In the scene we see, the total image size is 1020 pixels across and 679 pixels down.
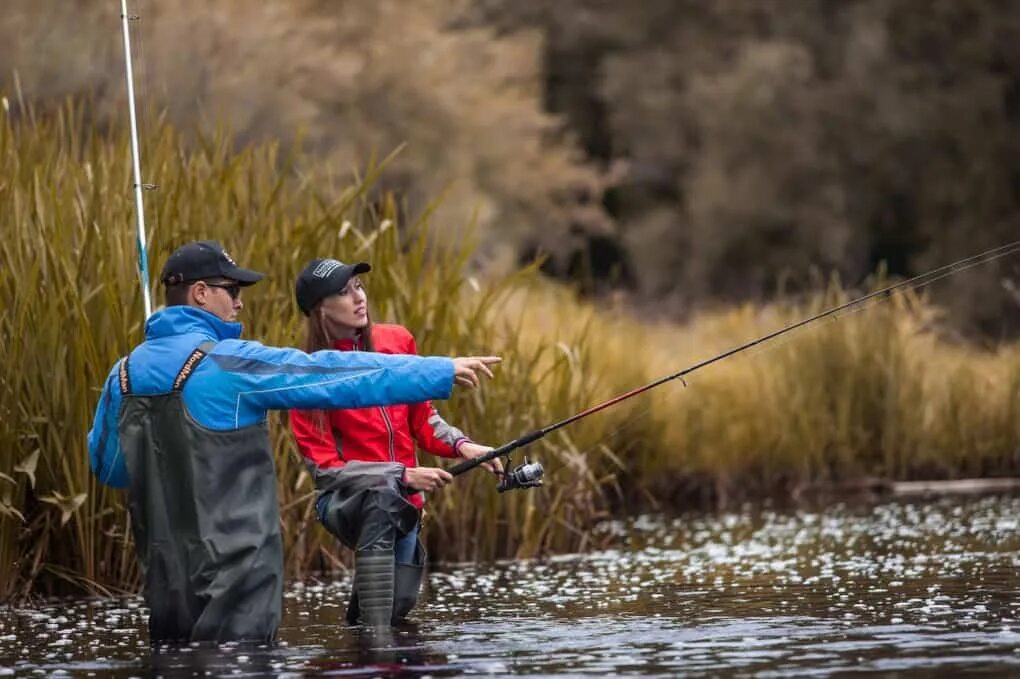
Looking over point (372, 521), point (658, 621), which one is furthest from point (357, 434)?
point (658, 621)

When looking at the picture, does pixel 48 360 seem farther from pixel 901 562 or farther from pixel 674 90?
pixel 674 90

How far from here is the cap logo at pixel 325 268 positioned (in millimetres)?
8344

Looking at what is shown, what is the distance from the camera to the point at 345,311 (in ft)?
27.3

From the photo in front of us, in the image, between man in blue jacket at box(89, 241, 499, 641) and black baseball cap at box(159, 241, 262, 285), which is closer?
man in blue jacket at box(89, 241, 499, 641)

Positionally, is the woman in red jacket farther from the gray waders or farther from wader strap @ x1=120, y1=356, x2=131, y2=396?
wader strap @ x1=120, y1=356, x2=131, y2=396

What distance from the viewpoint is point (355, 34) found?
1299 inches

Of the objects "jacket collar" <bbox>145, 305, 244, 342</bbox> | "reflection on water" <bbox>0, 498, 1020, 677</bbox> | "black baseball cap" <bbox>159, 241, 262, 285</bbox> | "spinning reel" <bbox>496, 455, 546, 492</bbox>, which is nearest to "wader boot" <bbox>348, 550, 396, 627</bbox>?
"reflection on water" <bbox>0, 498, 1020, 677</bbox>

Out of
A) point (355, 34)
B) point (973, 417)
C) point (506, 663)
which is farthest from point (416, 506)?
point (355, 34)

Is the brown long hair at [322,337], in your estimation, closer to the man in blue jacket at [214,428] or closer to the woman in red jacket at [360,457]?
the woman in red jacket at [360,457]

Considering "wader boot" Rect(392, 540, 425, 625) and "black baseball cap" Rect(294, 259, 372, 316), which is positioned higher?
"black baseball cap" Rect(294, 259, 372, 316)

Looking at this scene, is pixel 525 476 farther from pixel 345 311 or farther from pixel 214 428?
pixel 214 428

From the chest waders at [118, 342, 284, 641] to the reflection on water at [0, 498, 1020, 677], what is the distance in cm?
15

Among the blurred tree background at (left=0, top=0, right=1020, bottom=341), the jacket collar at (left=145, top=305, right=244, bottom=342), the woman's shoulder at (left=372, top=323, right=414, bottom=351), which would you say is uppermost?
the blurred tree background at (left=0, top=0, right=1020, bottom=341)

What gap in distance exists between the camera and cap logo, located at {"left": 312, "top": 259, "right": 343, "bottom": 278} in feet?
27.4
